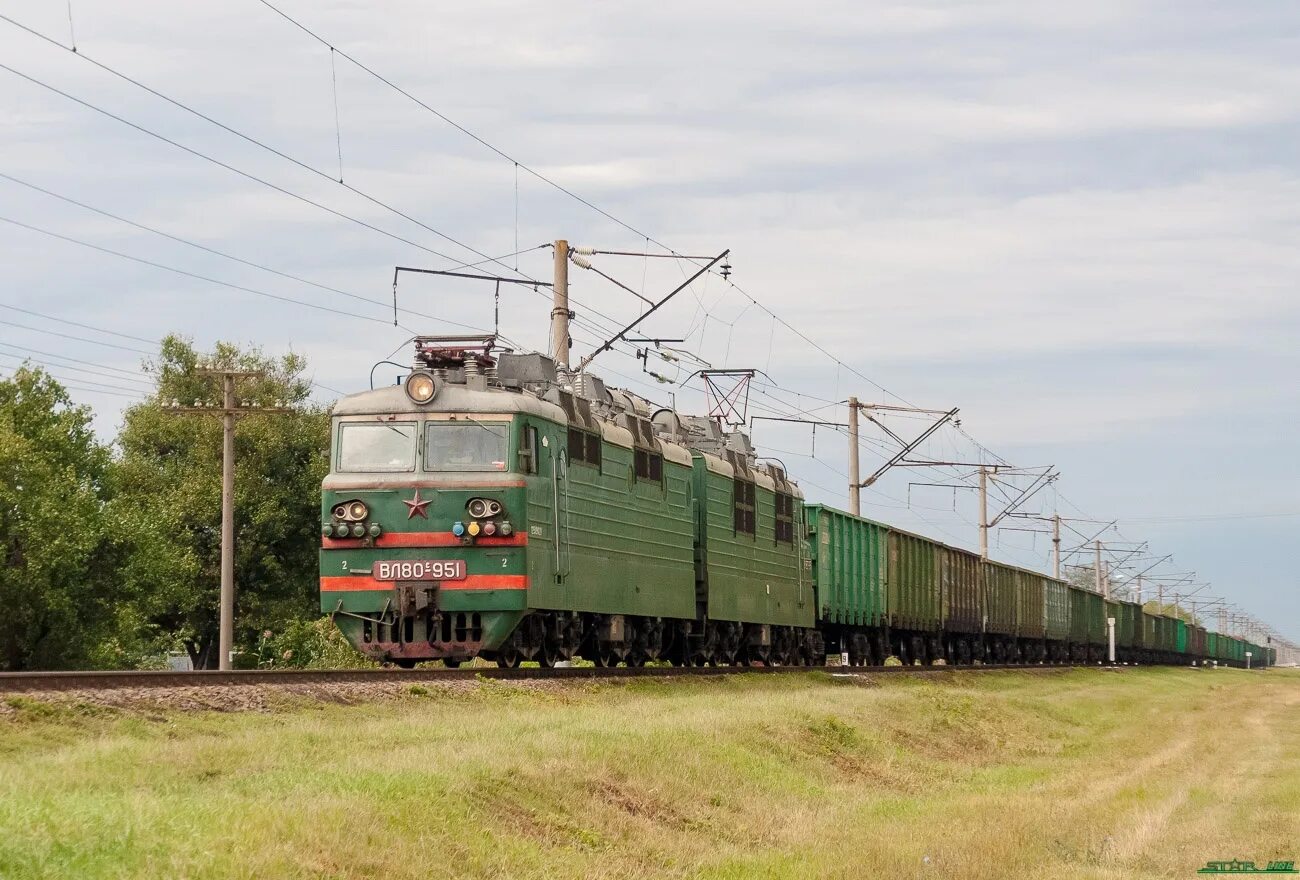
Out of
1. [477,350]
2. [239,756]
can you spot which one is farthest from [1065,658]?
[239,756]

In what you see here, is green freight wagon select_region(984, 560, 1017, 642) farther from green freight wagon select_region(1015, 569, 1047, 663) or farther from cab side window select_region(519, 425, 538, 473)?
cab side window select_region(519, 425, 538, 473)

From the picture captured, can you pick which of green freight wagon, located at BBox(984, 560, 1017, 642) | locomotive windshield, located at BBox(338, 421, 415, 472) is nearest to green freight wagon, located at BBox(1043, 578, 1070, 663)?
green freight wagon, located at BBox(984, 560, 1017, 642)

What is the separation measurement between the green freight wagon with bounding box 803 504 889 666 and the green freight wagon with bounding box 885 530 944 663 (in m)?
0.68

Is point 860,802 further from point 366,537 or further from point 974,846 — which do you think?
point 366,537

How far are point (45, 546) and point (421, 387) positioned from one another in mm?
33000

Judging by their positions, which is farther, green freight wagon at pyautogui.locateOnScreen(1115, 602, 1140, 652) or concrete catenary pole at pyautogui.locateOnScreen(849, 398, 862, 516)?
green freight wagon at pyautogui.locateOnScreen(1115, 602, 1140, 652)

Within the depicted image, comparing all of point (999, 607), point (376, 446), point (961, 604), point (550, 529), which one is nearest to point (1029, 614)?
point (999, 607)

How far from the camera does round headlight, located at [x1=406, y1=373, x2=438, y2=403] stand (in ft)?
78.4

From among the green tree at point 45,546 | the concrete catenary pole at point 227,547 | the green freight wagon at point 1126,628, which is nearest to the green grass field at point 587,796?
the concrete catenary pole at point 227,547

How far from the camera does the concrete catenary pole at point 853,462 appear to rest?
56.3 meters

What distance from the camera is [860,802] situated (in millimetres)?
17719

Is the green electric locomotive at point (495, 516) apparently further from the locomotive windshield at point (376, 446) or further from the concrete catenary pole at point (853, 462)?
the concrete catenary pole at point (853, 462)

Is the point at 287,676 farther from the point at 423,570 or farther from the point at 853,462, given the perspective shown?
the point at 853,462

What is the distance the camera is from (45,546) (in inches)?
2077
